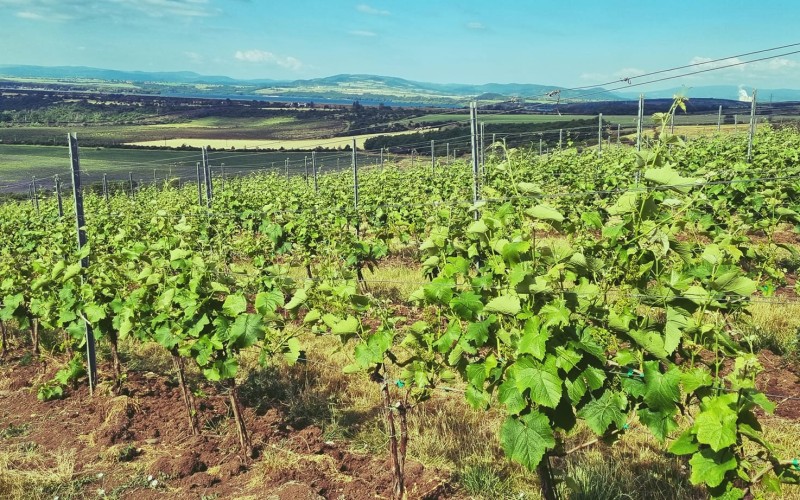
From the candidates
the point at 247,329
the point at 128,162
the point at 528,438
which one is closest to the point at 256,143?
the point at 128,162

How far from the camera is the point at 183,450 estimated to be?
452cm

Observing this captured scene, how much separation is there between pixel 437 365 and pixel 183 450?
86.6 inches

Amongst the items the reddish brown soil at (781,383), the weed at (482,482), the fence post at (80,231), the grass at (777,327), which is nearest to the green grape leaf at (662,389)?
the weed at (482,482)

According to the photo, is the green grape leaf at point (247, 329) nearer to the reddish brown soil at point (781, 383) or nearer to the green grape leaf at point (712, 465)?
the green grape leaf at point (712, 465)

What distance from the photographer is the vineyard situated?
263 centimetres

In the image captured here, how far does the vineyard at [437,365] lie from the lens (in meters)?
2.63

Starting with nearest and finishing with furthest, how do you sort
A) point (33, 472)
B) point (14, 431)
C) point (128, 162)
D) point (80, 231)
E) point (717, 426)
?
point (717, 426), point (33, 472), point (14, 431), point (80, 231), point (128, 162)

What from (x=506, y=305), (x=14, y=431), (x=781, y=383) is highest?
(x=506, y=305)

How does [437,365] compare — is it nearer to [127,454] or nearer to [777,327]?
[127,454]

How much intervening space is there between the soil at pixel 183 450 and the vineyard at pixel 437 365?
18 millimetres

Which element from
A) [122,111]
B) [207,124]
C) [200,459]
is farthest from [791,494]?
[122,111]

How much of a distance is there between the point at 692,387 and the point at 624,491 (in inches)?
60.2

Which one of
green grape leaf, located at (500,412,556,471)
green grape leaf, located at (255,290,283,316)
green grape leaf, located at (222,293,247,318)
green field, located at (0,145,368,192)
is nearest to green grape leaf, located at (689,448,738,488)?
green grape leaf, located at (500,412,556,471)

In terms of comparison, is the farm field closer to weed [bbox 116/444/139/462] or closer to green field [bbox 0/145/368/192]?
green field [bbox 0/145/368/192]
